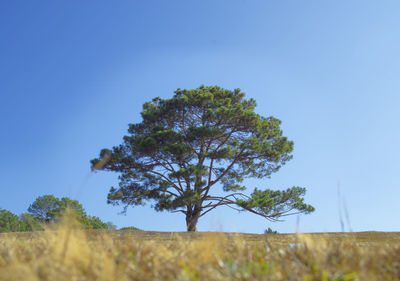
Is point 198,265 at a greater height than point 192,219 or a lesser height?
lesser

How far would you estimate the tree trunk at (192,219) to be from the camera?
14406mm

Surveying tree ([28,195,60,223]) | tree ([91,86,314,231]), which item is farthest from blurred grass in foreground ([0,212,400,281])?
tree ([28,195,60,223])

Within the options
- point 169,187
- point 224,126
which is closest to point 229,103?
point 224,126

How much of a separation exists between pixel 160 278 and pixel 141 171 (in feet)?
43.4

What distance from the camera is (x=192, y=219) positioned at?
14539mm

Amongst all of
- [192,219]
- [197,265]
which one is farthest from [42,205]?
[197,265]

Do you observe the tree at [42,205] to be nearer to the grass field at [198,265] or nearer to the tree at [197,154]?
the tree at [197,154]

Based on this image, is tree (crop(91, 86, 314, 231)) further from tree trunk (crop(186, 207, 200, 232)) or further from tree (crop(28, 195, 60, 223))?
tree (crop(28, 195, 60, 223))

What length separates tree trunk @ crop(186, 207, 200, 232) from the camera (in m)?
14.4

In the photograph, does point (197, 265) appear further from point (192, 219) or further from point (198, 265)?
point (192, 219)

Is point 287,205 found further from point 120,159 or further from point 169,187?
point 120,159

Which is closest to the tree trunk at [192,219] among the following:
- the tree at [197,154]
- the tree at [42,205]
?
the tree at [197,154]

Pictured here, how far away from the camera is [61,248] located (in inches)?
92.0

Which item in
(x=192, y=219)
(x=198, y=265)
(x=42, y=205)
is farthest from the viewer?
(x=42, y=205)
